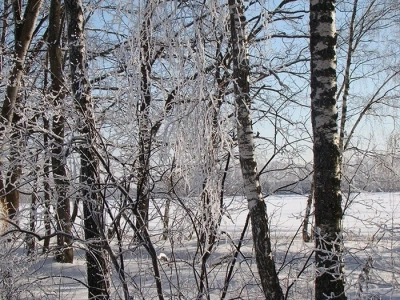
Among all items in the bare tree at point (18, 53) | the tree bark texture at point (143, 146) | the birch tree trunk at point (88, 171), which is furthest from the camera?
the bare tree at point (18, 53)

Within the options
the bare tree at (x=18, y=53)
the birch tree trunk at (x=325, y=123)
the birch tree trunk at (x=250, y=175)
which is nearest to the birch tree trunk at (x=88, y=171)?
the birch tree trunk at (x=250, y=175)

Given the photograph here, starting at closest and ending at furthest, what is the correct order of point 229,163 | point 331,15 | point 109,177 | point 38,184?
point 331,15, point 109,177, point 38,184, point 229,163

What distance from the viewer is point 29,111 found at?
4445 mm

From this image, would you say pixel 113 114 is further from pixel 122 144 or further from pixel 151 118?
pixel 151 118

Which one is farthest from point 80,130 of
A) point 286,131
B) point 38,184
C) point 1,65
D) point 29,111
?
point 1,65

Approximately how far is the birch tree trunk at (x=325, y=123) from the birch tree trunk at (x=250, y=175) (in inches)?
16.2

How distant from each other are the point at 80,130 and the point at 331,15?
2368 mm

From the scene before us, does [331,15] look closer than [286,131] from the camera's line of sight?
Yes

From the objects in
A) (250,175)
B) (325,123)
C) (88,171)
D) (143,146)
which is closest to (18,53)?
(88,171)

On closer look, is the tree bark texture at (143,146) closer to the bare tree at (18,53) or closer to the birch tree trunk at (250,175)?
the birch tree trunk at (250,175)

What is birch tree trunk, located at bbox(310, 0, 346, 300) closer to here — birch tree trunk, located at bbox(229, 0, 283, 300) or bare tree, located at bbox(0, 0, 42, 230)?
birch tree trunk, located at bbox(229, 0, 283, 300)

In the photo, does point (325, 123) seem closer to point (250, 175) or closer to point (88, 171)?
point (250, 175)

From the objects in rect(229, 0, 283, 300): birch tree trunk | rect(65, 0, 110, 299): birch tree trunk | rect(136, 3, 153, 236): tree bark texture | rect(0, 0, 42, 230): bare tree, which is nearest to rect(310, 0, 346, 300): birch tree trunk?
rect(229, 0, 283, 300): birch tree trunk

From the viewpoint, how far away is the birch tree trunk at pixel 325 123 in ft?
10.6
